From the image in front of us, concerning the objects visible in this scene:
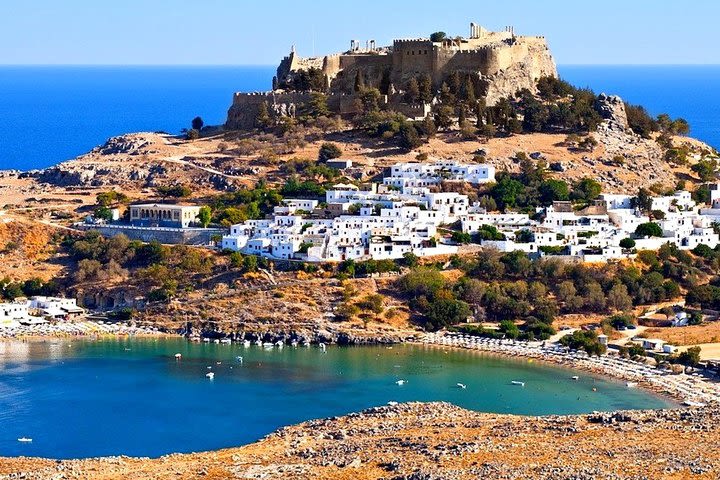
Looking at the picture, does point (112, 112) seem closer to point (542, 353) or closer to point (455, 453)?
→ point (542, 353)

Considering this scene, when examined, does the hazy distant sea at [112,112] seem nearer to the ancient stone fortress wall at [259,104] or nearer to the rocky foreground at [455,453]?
the ancient stone fortress wall at [259,104]

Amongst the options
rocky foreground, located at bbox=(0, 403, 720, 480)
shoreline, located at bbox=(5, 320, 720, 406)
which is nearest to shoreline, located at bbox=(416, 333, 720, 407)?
shoreline, located at bbox=(5, 320, 720, 406)

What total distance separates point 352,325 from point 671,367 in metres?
9.45

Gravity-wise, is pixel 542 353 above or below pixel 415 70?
below

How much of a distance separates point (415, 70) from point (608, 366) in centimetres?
2146

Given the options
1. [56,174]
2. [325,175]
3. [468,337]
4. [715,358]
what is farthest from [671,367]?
[56,174]

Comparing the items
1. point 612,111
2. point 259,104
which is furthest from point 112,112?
point 612,111

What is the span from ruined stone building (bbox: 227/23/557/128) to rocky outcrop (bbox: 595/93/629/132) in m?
2.78

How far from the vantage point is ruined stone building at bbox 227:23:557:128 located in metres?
64.8

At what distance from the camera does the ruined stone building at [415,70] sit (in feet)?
213

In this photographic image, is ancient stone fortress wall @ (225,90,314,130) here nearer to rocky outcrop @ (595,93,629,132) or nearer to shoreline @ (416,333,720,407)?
rocky outcrop @ (595,93,629,132)

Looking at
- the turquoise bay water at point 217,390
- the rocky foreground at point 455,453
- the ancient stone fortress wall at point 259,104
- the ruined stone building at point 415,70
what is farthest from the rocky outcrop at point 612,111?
the rocky foreground at point 455,453

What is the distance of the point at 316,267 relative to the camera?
53.4 meters

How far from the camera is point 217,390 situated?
147 feet
